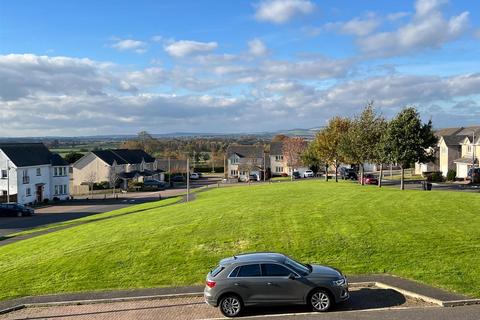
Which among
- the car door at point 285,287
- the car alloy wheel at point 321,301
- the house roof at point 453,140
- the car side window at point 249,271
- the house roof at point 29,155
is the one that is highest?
the house roof at point 453,140

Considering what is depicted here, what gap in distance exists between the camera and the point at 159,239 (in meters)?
23.5

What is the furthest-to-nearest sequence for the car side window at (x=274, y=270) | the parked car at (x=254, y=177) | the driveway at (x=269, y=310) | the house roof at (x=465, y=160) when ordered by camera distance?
the parked car at (x=254, y=177) → the house roof at (x=465, y=160) → the car side window at (x=274, y=270) → the driveway at (x=269, y=310)

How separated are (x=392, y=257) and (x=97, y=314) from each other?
1134 centimetres

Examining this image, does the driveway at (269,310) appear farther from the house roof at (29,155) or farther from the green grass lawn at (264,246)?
the house roof at (29,155)

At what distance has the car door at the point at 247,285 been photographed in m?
14.2

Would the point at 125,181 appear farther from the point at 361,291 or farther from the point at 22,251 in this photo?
the point at 361,291

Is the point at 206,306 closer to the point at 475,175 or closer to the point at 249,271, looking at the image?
the point at 249,271

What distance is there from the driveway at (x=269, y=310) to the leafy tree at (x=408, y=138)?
2954 cm

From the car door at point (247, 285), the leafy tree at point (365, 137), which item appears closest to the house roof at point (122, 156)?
the leafy tree at point (365, 137)

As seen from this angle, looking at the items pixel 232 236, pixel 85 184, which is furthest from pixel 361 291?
pixel 85 184

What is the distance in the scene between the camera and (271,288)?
14.3 meters

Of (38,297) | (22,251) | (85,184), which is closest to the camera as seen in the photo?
(38,297)

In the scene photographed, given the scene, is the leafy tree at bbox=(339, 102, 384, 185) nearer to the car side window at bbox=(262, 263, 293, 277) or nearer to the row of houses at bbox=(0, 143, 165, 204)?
the car side window at bbox=(262, 263, 293, 277)

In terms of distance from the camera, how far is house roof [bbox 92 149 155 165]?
9156 cm
